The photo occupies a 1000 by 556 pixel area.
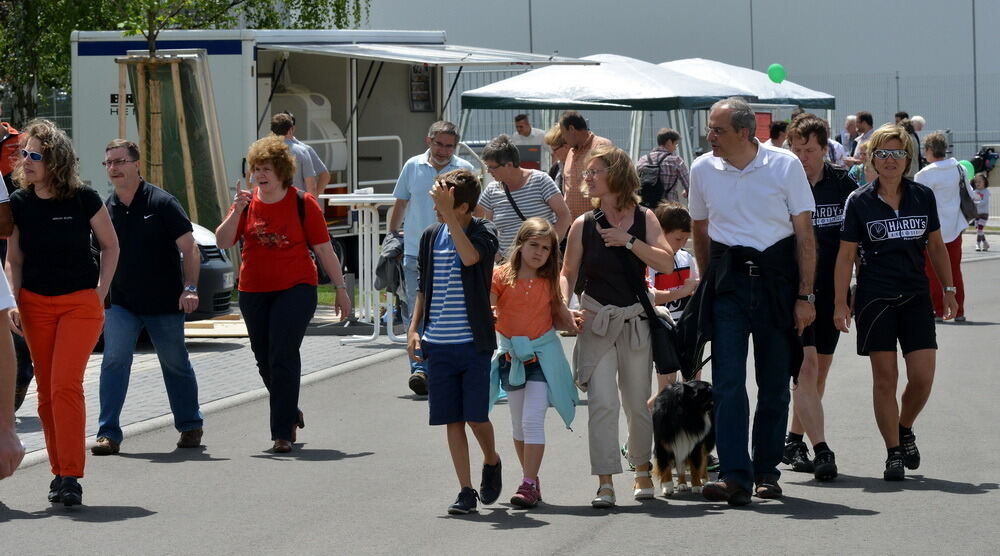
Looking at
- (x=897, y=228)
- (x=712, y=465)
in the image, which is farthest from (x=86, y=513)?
(x=897, y=228)

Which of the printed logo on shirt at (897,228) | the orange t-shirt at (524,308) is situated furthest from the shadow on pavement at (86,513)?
the printed logo on shirt at (897,228)

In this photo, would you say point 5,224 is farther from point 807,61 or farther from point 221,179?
point 807,61

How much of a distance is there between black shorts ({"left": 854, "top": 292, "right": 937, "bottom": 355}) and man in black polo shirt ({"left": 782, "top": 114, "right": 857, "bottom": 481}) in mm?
226

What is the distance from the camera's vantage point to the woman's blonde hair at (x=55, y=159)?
7.60m

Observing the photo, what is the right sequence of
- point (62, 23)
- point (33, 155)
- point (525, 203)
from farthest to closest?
1. point (62, 23)
2. point (525, 203)
3. point (33, 155)

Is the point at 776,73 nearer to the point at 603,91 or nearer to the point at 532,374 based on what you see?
the point at 603,91

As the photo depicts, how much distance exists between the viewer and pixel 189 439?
919cm

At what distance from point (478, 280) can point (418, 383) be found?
12.3ft

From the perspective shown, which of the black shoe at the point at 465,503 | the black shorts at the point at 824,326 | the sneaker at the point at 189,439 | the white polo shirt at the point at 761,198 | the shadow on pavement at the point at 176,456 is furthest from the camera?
the sneaker at the point at 189,439

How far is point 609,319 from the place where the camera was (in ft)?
24.5

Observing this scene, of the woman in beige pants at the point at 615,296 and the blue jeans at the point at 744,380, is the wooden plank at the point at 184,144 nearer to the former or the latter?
the woman in beige pants at the point at 615,296

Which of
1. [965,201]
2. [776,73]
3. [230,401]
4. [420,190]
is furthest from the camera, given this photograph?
[776,73]

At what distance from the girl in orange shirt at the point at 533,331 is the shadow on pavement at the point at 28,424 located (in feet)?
12.3

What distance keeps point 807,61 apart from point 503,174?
29370 mm
